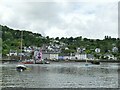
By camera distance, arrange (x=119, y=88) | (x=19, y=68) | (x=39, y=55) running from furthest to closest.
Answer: (x=39, y=55) → (x=19, y=68) → (x=119, y=88)

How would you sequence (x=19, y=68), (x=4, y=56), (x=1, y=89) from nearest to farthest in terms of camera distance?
1. (x=1, y=89)
2. (x=19, y=68)
3. (x=4, y=56)

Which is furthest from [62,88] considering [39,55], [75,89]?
[39,55]

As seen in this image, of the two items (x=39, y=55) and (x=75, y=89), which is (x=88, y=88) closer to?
(x=75, y=89)

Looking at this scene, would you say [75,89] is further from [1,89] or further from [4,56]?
[4,56]

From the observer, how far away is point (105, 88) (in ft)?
132

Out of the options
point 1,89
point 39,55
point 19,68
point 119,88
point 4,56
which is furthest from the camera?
point 4,56

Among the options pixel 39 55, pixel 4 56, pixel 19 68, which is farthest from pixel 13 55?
pixel 19 68

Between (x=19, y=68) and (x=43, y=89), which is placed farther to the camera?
(x=19, y=68)

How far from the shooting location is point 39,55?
479 ft

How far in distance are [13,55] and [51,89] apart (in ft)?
537

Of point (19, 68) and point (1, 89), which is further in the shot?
point (19, 68)

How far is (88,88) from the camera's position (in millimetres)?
40000

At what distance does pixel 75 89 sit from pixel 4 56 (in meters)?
159

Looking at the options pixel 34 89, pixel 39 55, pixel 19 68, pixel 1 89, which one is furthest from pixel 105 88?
pixel 39 55
